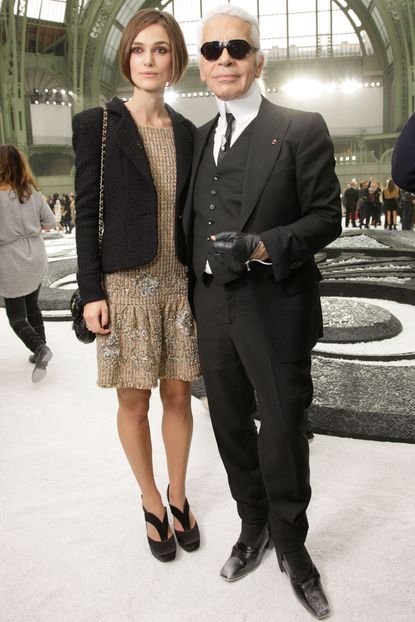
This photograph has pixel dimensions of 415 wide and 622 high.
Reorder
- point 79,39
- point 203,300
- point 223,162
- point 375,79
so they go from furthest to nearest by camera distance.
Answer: point 375,79
point 79,39
point 203,300
point 223,162

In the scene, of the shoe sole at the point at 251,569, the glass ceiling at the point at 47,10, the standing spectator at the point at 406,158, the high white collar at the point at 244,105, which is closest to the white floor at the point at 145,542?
the shoe sole at the point at 251,569

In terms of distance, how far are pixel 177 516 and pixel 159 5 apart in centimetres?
4147

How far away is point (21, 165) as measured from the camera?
4.24 meters

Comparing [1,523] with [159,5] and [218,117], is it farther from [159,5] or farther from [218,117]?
[159,5]

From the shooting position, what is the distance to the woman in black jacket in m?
2.01

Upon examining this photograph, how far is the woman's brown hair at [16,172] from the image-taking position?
4148 millimetres

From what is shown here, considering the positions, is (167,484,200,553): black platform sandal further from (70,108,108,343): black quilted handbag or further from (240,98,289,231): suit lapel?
(240,98,289,231): suit lapel

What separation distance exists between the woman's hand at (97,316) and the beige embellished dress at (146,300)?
3 centimetres

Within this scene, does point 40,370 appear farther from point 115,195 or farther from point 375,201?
point 375,201

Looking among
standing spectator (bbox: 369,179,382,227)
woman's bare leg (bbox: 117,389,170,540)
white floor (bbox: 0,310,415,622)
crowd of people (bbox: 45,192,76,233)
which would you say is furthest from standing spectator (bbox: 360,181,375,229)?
woman's bare leg (bbox: 117,389,170,540)

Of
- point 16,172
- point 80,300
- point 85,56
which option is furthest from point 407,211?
point 85,56

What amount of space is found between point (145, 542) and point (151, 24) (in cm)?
193

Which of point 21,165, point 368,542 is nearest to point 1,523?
point 368,542

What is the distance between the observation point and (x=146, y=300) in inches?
83.8
